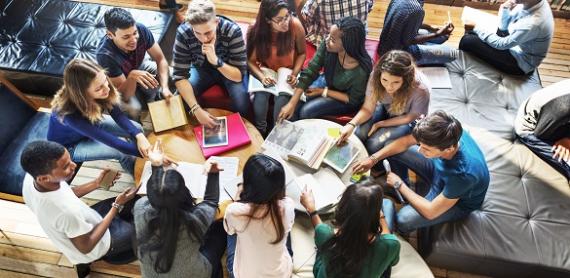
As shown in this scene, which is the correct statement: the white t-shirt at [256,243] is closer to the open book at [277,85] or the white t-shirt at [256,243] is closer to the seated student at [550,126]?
the open book at [277,85]

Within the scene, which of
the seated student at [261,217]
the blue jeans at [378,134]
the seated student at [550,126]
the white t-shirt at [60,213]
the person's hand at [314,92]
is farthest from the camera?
the person's hand at [314,92]

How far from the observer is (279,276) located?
A: 193cm

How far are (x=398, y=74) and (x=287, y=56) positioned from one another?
943 millimetres

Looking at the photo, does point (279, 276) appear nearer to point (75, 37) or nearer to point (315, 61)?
point (315, 61)

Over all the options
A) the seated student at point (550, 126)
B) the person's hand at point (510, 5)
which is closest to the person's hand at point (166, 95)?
the seated student at point (550, 126)

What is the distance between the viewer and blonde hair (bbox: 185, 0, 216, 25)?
2381mm

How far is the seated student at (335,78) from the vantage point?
243 cm

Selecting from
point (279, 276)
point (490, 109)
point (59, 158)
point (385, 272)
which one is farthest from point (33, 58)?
point (490, 109)

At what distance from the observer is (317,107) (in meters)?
2.85

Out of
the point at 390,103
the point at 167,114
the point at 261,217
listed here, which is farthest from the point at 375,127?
the point at 167,114

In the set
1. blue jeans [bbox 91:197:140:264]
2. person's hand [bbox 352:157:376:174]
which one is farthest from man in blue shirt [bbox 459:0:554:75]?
blue jeans [bbox 91:197:140:264]

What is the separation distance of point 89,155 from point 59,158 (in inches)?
31.0

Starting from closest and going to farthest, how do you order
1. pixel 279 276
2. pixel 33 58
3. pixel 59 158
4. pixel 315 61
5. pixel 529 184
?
pixel 59 158, pixel 279 276, pixel 529 184, pixel 315 61, pixel 33 58

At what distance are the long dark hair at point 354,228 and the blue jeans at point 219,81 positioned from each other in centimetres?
140
